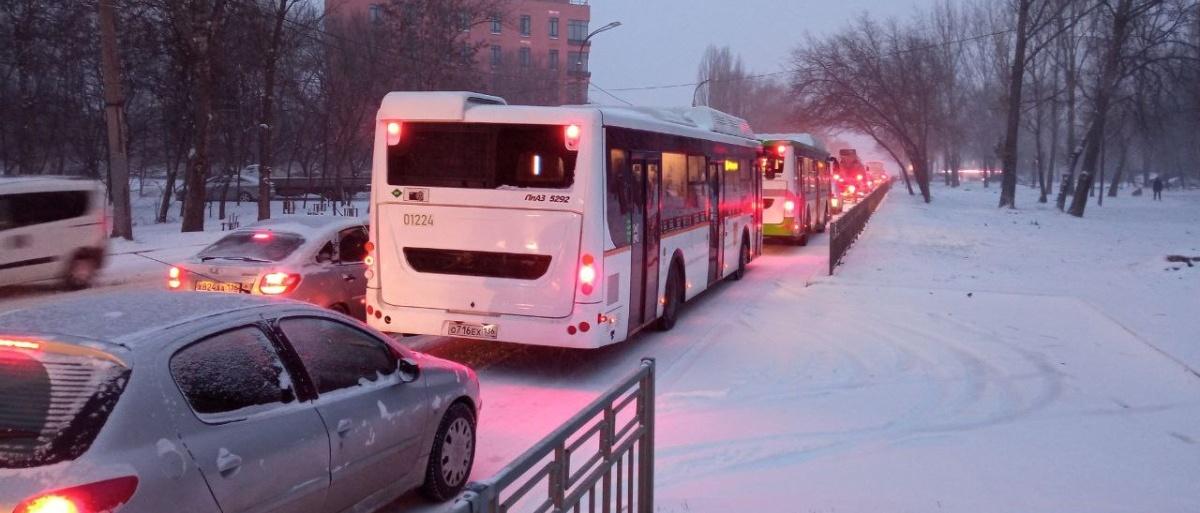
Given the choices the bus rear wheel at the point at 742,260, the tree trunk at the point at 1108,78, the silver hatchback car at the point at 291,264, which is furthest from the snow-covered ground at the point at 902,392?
the tree trunk at the point at 1108,78

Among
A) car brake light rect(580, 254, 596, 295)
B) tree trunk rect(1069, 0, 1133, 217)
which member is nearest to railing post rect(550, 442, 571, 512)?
car brake light rect(580, 254, 596, 295)

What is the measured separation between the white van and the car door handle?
12198 mm

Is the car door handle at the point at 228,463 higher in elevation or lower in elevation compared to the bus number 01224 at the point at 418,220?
lower

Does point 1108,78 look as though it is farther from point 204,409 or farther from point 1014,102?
point 204,409

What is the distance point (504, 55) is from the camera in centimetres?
7188

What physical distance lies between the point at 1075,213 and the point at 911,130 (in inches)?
618

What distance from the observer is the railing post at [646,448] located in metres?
4.73

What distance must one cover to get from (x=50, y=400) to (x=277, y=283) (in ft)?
20.2

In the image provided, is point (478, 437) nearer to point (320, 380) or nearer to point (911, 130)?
point (320, 380)

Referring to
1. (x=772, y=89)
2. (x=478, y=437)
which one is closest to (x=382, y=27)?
(x=478, y=437)

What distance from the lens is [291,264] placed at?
9.77 meters

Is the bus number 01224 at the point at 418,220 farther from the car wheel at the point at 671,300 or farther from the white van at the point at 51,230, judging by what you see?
the white van at the point at 51,230

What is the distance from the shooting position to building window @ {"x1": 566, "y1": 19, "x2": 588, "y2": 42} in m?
80.9

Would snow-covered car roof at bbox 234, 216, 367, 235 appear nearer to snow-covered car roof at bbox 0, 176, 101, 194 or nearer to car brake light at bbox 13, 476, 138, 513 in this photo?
snow-covered car roof at bbox 0, 176, 101, 194
